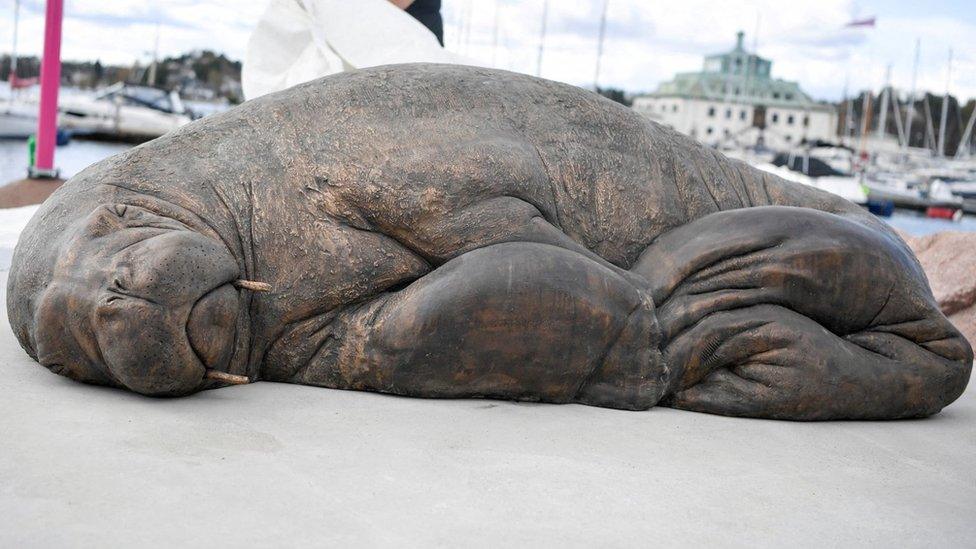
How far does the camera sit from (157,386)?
3.41 meters

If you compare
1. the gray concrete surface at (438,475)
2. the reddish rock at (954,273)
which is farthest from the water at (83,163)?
the gray concrete surface at (438,475)

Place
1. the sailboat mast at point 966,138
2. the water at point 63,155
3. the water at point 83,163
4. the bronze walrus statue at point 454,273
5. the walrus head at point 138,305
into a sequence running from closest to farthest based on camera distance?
the walrus head at point 138,305
the bronze walrus statue at point 454,273
the water at point 63,155
the water at point 83,163
the sailboat mast at point 966,138

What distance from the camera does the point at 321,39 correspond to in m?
7.08

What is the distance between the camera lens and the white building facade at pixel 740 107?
296 ft

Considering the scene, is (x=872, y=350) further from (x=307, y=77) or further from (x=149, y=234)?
(x=307, y=77)

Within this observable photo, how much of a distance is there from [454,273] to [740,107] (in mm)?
95943

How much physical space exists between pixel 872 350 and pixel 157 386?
2630mm

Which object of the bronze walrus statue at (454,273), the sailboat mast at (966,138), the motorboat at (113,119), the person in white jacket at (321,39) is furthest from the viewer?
the sailboat mast at (966,138)

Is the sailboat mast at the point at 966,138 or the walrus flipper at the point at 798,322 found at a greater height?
the sailboat mast at the point at 966,138

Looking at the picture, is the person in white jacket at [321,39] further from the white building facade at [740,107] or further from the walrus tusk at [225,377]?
the white building facade at [740,107]

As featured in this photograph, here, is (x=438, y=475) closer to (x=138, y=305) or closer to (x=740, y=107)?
(x=138, y=305)

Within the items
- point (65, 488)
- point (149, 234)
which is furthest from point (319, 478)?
point (149, 234)

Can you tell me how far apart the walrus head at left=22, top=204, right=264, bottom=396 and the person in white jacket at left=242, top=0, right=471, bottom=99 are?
352 centimetres

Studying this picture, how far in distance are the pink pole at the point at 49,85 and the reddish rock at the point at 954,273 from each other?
7.76 metres
